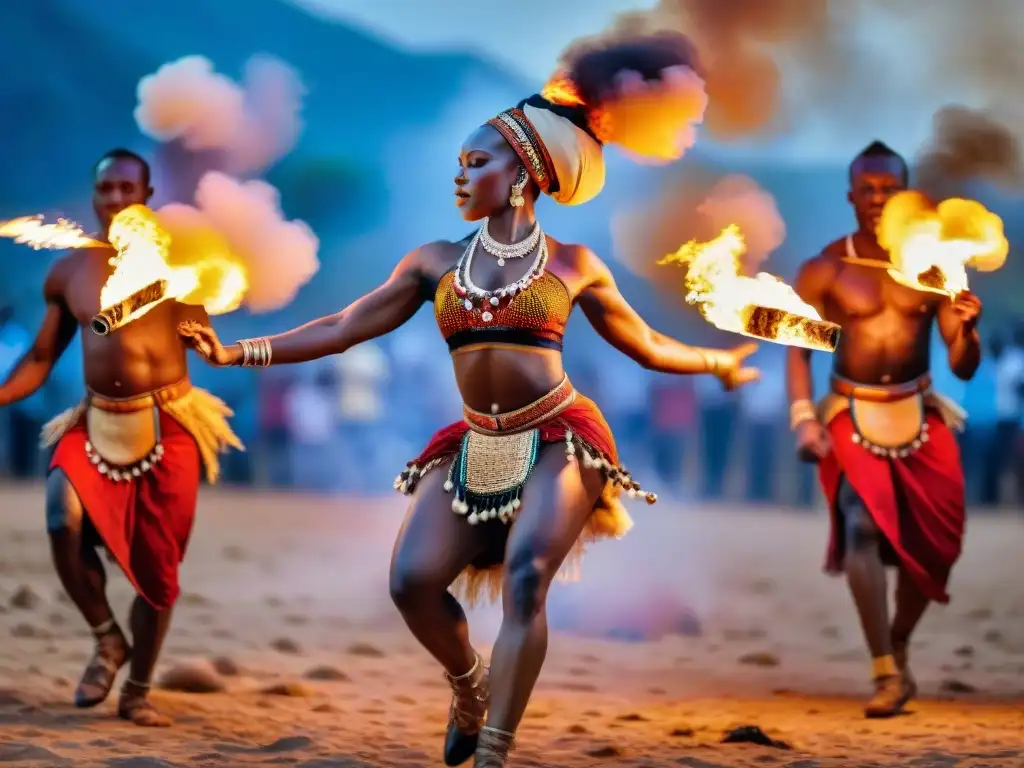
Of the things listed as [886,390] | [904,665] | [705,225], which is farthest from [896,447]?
[705,225]

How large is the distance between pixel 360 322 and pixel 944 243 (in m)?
2.15

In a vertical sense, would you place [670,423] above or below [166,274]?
above

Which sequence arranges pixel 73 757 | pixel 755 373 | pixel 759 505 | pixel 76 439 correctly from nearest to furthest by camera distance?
1. pixel 73 757
2. pixel 755 373
3. pixel 76 439
4. pixel 759 505

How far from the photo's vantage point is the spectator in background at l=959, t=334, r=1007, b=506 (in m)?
12.5

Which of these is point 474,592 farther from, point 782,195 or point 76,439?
point 782,195

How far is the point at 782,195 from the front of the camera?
12336 millimetres

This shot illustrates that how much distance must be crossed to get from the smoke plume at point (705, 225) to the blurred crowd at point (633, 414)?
19.7 feet

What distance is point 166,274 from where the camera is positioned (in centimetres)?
492

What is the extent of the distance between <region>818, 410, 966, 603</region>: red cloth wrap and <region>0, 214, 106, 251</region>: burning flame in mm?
3048

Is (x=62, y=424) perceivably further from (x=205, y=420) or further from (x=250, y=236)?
(x=250, y=236)

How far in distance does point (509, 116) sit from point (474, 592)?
5.04 ft

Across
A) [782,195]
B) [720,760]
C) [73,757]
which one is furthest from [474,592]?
[782,195]

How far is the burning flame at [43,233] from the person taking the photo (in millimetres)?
5207

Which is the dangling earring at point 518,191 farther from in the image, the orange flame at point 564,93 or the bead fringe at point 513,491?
the bead fringe at point 513,491
